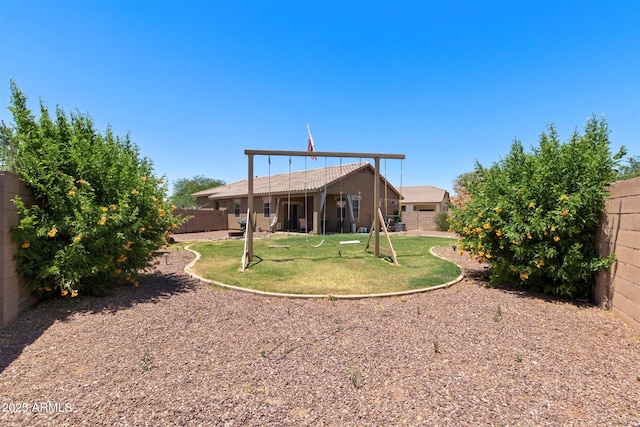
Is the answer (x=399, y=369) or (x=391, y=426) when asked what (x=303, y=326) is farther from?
(x=391, y=426)

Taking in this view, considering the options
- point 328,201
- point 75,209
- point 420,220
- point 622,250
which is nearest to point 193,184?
point 328,201

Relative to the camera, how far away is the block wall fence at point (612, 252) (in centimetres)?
393

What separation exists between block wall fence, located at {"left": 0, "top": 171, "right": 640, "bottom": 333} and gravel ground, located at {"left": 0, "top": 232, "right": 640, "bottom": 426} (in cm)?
24

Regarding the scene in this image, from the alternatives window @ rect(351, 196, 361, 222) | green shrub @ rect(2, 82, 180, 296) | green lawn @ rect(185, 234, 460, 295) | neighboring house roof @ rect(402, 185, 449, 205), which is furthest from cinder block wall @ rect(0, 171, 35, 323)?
neighboring house roof @ rect(402, 185, 449, 205)

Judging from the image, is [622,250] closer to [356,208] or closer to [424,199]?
[356,208]

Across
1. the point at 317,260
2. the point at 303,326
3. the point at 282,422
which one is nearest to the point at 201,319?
the point at 303,326

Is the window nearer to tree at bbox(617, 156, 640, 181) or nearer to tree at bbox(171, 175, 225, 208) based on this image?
tree at bbox(617, 156, 640, 181)

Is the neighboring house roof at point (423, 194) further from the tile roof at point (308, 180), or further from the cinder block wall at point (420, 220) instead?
the tile roof at point (308, 180)

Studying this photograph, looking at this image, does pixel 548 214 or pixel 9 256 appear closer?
pixel 9 256

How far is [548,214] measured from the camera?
5035 mm

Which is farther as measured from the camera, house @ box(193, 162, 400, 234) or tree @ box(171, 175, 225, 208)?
tree @ box(171, 175, 225, 208)

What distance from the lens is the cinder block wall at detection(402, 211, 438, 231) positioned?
76.6ft

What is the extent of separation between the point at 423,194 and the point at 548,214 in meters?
36.3

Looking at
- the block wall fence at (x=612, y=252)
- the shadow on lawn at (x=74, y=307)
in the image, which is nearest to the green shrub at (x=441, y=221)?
the block wall fence at (x=612, y=252)
